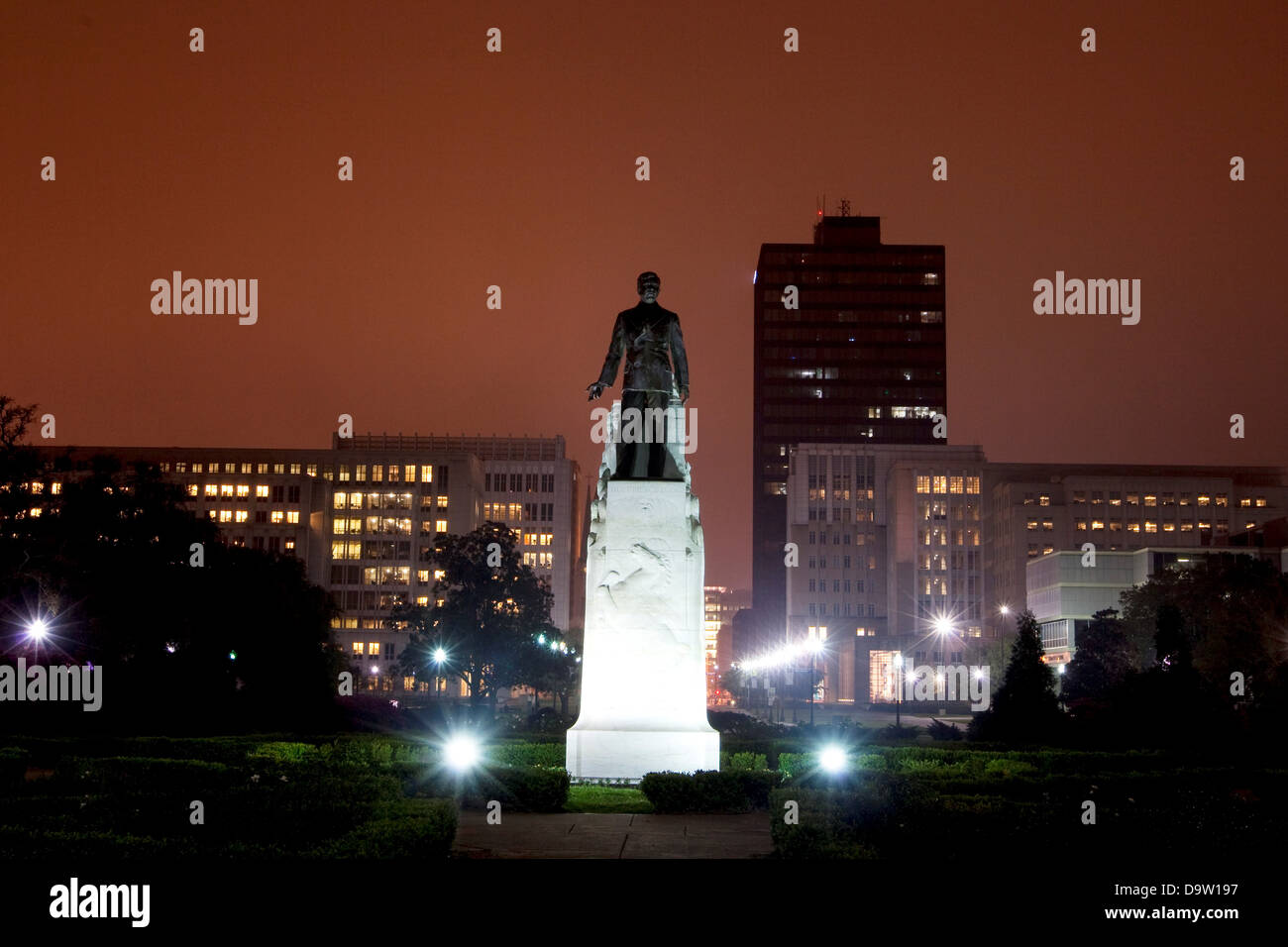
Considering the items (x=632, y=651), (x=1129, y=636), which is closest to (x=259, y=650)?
(x=632, y=651)

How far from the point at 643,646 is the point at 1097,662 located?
71.6 metres

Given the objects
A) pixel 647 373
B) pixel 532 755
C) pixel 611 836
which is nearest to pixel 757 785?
pixel 611 836

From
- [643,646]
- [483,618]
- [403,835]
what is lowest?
[403,835]

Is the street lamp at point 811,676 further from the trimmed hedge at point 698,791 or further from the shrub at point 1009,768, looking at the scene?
the trimmed hedge at point 698,791

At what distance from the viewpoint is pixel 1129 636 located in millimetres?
104000

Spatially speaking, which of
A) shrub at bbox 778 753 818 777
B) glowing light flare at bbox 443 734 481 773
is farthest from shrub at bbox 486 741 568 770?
shrub at bbox 778 753 818 777

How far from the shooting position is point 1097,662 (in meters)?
89.6

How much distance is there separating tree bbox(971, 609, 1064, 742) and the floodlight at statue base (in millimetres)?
20285

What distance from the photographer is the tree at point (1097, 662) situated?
85.5 m

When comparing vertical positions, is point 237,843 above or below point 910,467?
below

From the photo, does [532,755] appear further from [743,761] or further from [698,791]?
[698,791]

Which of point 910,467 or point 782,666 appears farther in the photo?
point 910,467
